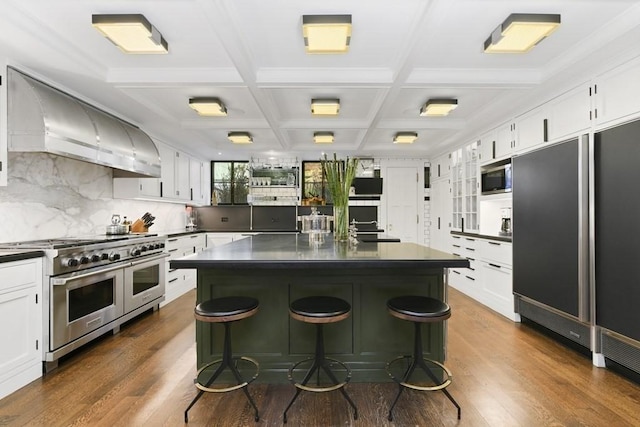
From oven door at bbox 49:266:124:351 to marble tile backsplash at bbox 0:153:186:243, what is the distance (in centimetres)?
67

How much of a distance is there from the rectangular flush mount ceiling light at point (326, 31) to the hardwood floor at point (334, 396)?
249cm

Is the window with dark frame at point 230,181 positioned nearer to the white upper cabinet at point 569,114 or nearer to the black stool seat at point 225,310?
the black stool seat at point 225,310

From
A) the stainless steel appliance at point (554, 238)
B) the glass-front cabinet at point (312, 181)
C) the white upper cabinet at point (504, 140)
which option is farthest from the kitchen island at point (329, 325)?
the glass-front cabinet at point (312, 181)

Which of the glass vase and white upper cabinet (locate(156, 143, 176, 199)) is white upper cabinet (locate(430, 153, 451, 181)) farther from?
white upper cabinet (locate(156, 143, 176, 199))

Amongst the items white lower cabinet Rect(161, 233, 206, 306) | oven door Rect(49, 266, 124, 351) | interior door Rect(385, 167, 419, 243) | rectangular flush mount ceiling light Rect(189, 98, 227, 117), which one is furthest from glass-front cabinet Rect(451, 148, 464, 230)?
oven door Rect(49, 266, 124, 351)

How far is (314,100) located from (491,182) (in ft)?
8.68

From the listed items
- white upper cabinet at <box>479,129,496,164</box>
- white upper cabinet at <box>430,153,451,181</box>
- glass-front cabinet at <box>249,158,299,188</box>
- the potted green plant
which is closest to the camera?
the potted green plant

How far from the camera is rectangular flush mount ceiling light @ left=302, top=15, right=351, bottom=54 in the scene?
2.19 meters

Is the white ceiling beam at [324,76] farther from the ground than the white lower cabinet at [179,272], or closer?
farther from the ground

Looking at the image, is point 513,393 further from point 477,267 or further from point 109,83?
point 109,83

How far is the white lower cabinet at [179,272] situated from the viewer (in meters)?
4.69

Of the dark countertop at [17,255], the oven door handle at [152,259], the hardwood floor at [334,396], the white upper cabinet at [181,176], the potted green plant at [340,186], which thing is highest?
the white upper cabinet at [181,176]

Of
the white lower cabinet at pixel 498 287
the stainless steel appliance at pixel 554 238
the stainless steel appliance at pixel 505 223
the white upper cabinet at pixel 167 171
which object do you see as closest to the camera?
the stainless steel appliance at pixel 554 238

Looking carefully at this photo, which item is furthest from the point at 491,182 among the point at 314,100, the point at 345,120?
the point at 314,100
